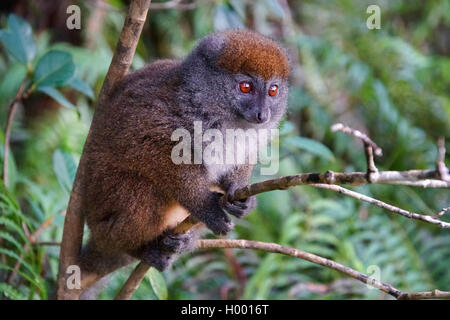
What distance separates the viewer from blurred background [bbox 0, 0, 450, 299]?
4.61m

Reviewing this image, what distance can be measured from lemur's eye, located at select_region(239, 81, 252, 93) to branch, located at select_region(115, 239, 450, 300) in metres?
0.95

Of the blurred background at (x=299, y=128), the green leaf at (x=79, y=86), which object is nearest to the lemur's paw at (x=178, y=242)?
the blurred background at (x=299, y=128)

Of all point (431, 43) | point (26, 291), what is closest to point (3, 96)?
point (26, 291)

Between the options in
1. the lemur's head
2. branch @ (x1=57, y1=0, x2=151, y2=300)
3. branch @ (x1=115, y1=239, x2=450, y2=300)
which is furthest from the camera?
the lemur's head

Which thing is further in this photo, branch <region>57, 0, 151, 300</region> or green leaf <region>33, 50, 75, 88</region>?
green leaf <region>33, 50, 75, 88</region>

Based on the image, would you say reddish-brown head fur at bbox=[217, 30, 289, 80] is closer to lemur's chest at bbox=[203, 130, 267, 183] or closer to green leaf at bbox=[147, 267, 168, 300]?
lemur's chest at bbox=[203, 130, 267, 183]

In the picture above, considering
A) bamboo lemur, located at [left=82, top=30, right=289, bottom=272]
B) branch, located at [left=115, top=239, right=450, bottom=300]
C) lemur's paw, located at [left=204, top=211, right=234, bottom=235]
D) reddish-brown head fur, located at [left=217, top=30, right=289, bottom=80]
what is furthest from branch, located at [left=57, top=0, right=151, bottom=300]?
lemur's paw, located at [left=204, top=211, right=234, bottom=235]

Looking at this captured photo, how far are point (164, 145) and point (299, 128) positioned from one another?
216 inches

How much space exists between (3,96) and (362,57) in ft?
16.8

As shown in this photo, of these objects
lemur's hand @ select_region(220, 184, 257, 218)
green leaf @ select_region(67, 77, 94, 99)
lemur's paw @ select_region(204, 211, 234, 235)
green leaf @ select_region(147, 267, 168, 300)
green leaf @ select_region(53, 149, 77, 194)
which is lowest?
green leaf @ select_region(147, 267, 168, 300)

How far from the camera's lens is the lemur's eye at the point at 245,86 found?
3514mm

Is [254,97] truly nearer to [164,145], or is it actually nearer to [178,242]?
[164,145]

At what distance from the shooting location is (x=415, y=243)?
20.2 feet

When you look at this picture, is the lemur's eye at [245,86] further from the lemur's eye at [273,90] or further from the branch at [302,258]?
the branch at [302,258]
